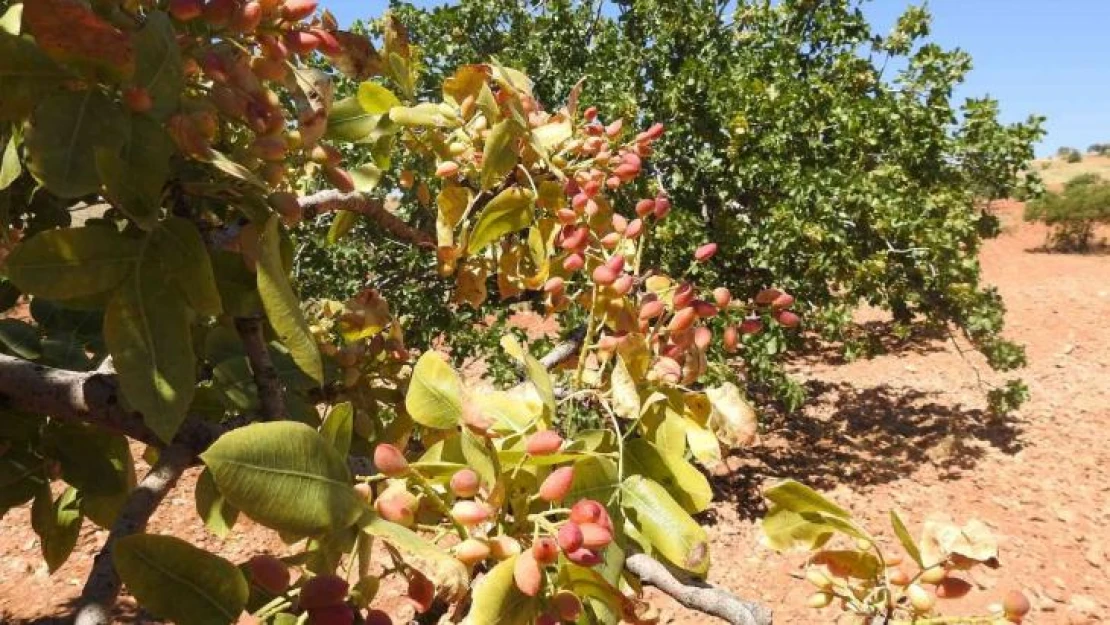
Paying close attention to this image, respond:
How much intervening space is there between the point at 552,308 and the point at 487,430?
1.35 ft

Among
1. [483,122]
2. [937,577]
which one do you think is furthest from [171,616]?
[483,122]

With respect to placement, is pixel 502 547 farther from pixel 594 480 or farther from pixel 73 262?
pixel 73 262

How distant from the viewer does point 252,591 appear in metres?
0.59

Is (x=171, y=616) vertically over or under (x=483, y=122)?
under

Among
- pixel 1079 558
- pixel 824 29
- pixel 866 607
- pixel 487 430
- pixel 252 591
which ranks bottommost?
pixel 1079 558

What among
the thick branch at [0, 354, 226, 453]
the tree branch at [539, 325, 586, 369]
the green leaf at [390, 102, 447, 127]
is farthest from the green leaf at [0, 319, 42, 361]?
the tree branch at [539, 325, 586, 369]

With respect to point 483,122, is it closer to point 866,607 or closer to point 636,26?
point 866,607

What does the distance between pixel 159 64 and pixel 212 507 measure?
0.51 metres

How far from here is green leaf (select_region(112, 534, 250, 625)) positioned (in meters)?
0.49

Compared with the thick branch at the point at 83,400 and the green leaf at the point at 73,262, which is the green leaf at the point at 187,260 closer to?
the green leaf at the point at 73,262

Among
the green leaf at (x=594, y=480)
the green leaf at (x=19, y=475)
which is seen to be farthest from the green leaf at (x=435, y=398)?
the green leaf at (x=19, y=475)

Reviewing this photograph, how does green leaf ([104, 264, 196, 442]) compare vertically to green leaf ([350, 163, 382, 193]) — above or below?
below

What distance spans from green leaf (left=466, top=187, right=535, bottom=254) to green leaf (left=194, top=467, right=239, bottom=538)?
0.40 meters

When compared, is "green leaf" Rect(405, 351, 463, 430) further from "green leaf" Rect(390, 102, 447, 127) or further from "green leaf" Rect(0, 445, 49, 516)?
"green leaf" Rect(0, 445, 49, 516)
